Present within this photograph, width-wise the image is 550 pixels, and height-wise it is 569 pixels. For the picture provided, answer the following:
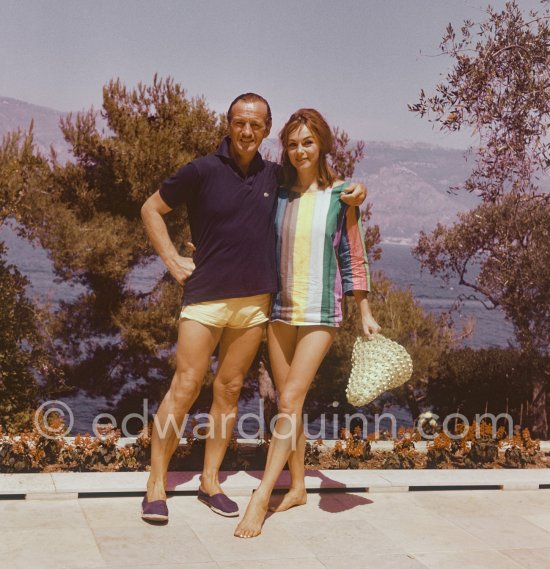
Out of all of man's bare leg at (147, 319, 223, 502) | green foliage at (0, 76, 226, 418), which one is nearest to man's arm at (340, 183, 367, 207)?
man's bare leg at (147, 319, 223, 502)

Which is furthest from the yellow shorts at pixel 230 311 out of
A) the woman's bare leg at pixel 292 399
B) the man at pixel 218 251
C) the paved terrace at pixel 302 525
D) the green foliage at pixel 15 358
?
the green foliage at pixel 15 358

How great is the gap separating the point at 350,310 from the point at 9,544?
7.24 m

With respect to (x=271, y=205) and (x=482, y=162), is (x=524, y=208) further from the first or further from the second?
(x=271, y=205)

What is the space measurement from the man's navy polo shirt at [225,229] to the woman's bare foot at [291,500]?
1.16m

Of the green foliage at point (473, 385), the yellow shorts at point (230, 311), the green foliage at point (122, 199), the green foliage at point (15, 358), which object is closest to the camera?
the yellow shorts at point (230, 311)

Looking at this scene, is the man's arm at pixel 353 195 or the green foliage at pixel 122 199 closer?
the man's arm at pixel 353 195

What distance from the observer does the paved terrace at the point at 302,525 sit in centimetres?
395

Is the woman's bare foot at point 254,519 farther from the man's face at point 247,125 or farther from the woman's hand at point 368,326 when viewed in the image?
the man's face at point 247,125

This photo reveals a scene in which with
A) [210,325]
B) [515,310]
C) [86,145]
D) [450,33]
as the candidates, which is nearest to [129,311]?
[86,145]

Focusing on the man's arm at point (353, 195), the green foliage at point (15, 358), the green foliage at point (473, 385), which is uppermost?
the man's arm at point (353, 195)

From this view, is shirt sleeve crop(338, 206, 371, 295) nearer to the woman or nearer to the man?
the woman

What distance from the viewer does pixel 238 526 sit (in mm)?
4305

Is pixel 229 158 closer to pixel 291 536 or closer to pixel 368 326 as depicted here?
pixel 368 326

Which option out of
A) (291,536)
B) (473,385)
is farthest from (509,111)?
(473,385)
